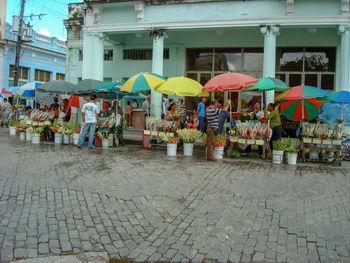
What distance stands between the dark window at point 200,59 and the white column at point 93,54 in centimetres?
465

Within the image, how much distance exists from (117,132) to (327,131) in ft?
24.4

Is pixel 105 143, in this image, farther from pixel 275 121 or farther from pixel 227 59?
pixel 227 59

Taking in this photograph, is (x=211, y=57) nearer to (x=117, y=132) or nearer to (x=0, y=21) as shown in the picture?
(x=117, y=132)

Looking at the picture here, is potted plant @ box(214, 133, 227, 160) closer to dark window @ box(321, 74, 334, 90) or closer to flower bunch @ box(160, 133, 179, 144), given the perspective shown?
flower bunch @ box(160, 133, 179, 144)

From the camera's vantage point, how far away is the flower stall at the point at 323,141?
9.38 meters

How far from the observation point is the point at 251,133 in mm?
9758

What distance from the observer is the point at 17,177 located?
265 inches

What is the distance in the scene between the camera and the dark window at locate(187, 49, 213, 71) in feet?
55.3

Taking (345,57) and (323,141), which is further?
(345,57)

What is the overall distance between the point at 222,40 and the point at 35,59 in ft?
65.2

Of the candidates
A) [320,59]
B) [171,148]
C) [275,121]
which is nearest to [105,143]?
[171,148]

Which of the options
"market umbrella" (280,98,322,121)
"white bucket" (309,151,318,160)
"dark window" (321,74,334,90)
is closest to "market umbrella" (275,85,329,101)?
"white bucket" (309,151,318,160)

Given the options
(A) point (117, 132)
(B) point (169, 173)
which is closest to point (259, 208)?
(B) point (169, 173)

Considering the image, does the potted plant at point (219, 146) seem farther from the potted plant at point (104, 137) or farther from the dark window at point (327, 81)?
the dark window at point (327, 81)
